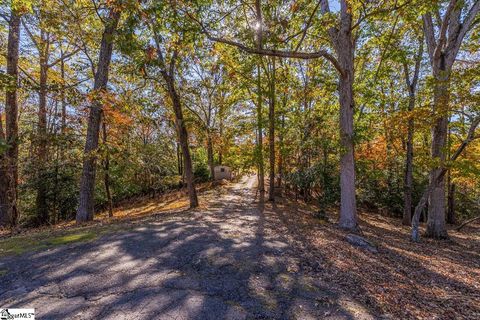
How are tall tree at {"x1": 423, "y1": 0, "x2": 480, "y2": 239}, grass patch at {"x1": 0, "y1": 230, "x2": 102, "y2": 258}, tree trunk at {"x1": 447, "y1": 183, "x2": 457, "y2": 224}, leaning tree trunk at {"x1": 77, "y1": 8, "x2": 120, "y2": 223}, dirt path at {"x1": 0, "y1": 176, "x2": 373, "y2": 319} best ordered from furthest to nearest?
tree trunk at {"x1": 447, "y1": 183, "x2": 457, "y2": 224} → leaning tree trunk at {"x1": 77, "y1": 8, "x2": 120, "y2": 223} → tall tree at {"x1": 423, "y1": 0, "x2": 480, "y2": 239} → grass patch at {"x1": 0, "y1": 230, "x2": 102, "y2": 258} → dirt path at {"x1": 0, "y1": 176, "x2": 373, "y2": 319}

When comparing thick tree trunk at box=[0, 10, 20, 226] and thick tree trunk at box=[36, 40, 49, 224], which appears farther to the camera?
thick tree trunk at box=[36, 40, 49, 224]

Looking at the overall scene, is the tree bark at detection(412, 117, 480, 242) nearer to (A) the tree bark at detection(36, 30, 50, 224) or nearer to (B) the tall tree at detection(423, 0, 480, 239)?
(B) the tall tree at detection(423, 0, 480, 239)

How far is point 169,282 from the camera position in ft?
9.07

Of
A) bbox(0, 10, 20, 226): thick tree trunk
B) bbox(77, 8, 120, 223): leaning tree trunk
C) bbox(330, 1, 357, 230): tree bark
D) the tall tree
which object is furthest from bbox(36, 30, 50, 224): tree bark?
the tall tree

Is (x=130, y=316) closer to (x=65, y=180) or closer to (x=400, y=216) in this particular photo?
(x=65, y=180)

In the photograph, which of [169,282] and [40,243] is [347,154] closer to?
[169,282]

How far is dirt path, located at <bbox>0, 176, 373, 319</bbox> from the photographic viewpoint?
226 cm

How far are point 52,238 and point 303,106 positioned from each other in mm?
A: 12720

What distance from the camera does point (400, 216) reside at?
46.8 feet

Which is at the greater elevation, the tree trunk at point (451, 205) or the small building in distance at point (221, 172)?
the small building in distance at point (221, 172)

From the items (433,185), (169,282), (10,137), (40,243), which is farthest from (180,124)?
(433,185)

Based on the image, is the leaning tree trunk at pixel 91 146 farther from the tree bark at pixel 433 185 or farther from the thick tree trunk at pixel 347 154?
the tree bark at pixel 433 185

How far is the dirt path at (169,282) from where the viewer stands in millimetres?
2262

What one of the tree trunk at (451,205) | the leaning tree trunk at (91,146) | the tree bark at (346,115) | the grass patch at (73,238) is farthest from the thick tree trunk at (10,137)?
the tree trunk at (451,205)
